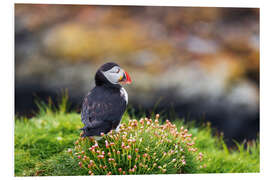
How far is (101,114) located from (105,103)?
0.11 m

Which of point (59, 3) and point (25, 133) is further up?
point (59, 3)

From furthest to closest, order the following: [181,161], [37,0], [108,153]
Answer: [37,0]
[181,161]
[108,153]

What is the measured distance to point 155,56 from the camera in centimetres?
367

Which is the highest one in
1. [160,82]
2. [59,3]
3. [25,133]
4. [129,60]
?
[59,3]

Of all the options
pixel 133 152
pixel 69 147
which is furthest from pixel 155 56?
pixel 69 147

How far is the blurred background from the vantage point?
350 cm

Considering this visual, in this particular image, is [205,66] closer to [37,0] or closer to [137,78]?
[137,78]

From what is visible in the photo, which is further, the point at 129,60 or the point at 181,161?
the point at 129,60

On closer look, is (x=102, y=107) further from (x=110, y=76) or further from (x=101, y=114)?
(x=110, y=76)

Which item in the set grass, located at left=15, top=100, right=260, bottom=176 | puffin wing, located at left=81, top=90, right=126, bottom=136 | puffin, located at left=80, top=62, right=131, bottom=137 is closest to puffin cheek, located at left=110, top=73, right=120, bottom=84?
puffin, located at left=80, top=62, right=131, bottom=137

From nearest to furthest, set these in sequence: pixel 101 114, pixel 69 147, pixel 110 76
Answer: pixel 101 114 < pixel 110 76 < pixel 69 147

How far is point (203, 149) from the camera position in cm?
374

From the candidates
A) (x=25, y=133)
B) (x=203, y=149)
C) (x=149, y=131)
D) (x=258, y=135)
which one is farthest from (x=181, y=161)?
(x=25, y=133)
